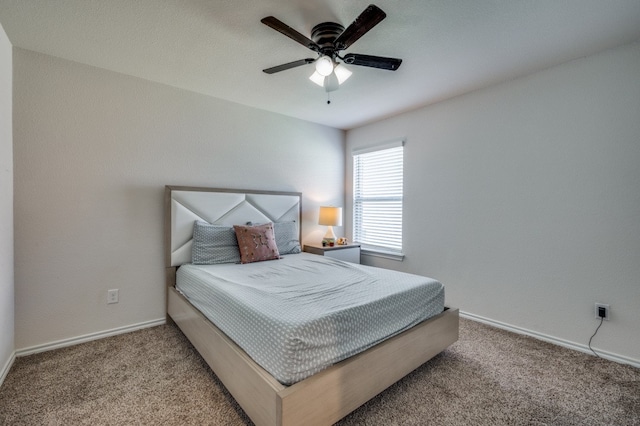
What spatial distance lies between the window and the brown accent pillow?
5.16ft

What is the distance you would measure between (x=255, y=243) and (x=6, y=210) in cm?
181

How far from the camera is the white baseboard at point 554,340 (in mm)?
2104

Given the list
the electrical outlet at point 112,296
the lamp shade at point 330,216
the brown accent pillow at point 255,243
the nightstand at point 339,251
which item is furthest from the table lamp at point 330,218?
the electrical outlet at point 112,296

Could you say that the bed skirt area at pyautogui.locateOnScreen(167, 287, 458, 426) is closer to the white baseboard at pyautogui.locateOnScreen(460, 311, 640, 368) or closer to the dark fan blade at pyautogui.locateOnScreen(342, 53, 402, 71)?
the white baseboard at pyautogui.locateOnScreen(460, 311, 640, 368)

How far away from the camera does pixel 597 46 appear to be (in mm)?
2135

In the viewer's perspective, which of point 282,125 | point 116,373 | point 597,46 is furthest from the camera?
point 282,125

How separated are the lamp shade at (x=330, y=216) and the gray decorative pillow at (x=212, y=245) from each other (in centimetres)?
Result: 127

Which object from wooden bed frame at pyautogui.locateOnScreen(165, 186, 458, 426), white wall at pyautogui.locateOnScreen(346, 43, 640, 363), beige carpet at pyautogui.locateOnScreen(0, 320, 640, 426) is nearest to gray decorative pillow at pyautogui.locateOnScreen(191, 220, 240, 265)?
wooden bed frame at pyautogui.locateOnScreen(165, 186, 458, 426)

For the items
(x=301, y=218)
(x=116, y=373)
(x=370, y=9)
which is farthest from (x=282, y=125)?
(x=116, y=373)

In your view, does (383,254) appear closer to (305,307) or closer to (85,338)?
(305,307)

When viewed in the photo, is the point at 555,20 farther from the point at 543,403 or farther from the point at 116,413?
the point at 116,413

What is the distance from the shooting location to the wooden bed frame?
1.26 metres

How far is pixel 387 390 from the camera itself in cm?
178

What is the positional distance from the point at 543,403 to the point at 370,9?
241cm
